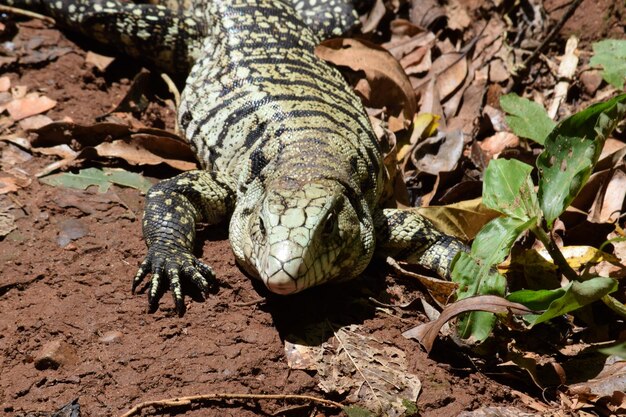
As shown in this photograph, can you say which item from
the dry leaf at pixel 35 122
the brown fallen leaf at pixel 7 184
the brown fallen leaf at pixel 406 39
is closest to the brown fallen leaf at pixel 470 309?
the brown fallen leaf at pixel 7 184

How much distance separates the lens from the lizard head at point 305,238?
12.8 ft

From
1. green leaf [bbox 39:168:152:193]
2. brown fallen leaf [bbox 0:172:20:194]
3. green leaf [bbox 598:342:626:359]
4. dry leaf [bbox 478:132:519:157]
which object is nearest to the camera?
green leaf [bbox 598:342:626:359]

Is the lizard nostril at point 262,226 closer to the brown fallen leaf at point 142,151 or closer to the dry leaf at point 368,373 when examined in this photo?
the dry leaf at point 368,373

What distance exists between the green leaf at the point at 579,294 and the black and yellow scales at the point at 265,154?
1234 mm

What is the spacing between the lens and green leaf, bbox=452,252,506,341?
158 inches

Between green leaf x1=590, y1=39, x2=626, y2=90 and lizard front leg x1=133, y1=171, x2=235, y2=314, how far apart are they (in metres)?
2.84

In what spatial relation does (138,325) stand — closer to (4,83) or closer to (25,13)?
(4,83)

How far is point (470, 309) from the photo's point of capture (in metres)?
4.01

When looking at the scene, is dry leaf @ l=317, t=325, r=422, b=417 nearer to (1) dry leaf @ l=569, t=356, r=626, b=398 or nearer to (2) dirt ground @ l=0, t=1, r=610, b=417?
(2) dirt ground @ l=0, t=1, r=610, b=417

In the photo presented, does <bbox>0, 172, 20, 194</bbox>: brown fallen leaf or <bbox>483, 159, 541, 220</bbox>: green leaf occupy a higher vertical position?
<bbox>483, 159, 541, 220</bbox>: green leaf

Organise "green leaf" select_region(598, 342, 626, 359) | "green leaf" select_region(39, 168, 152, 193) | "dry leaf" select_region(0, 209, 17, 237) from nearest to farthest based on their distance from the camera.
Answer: "green leaf" select_region(598, 342, 626, 359)
"dry leaf" select_region(0, 209, 17, 237)
"green leaf" select_region(39, 168, 152, 193)

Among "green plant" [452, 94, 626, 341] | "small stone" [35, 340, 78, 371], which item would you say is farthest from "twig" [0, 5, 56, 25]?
"green plant" [452, 94, 626, 341]

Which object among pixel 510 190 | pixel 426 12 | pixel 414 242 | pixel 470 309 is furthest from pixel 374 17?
pixel 470 309

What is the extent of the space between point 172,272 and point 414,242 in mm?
1705
